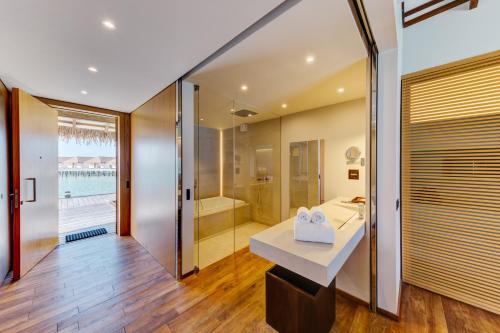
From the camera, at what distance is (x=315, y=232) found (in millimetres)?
1432


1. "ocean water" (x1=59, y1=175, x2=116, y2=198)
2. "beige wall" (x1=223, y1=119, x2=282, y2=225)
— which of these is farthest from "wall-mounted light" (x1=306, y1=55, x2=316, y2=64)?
"ocean water" (x1=59, y1=175, x2=116, y2=198)

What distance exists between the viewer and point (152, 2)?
3.88 feet

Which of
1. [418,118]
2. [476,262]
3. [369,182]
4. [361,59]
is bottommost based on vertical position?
[476,262]

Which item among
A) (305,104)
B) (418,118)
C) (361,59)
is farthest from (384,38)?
(305,104)

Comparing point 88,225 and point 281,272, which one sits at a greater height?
point 281,272

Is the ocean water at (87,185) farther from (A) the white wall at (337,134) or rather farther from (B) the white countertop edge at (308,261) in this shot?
(B) the white countertop edge at (308,261)

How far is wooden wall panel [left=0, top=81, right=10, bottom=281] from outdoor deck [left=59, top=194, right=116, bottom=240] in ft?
4.16

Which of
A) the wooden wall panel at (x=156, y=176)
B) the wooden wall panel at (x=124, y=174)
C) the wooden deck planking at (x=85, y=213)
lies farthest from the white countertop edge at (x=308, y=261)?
the wooden deck planking at (x=85, y=213)

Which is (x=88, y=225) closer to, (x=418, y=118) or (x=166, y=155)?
(x=166, y=155)

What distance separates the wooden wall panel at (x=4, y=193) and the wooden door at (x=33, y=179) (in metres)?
0.10

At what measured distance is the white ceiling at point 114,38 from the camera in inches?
48.2

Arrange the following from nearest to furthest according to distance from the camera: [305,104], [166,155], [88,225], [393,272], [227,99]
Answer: [393,272] → [166,155] → [227,99] → [305,104] → [88,225]

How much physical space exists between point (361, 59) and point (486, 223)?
2.00 metres

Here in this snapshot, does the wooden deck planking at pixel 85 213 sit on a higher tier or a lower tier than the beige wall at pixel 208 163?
lower
